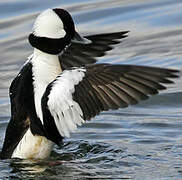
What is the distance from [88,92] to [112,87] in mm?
225

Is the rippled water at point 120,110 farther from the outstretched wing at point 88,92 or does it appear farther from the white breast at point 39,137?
the outstretched wing at point 88,92

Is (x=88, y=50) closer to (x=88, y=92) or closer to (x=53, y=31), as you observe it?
(x=53, y=31)

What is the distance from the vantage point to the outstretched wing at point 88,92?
728 cm

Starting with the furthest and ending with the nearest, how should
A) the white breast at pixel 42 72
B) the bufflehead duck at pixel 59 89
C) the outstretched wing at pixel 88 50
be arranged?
the outstretched wing at pixel 88 50
the white breast at pixel 42 72
the bufflehead duck at pixel 59 89

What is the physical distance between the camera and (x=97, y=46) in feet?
29.0

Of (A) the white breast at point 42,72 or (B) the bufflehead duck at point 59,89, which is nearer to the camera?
(B) the bufflehead duck at point 59,89

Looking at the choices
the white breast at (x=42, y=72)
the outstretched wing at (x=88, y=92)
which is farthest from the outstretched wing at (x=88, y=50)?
the outstretched wing at (x=88, y=92)

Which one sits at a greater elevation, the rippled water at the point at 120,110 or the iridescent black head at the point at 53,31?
the iridescent black head at the point at 53,31

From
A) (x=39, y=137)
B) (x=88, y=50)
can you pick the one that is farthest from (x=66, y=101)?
(x=88, y=50)

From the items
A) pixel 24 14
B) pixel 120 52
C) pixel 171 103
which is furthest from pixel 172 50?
pixel 24 14

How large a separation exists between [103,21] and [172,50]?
1762 millimetres

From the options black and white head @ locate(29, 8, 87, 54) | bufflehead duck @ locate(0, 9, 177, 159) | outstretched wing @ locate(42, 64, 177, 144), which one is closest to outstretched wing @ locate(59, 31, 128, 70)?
bufflehead duck @ locate(0, 9, 177, 159)

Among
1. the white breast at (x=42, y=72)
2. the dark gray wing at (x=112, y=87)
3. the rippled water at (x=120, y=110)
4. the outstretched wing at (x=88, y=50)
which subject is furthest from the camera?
the outstretched wing at (x=88, y=50)

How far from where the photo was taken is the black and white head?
7855 millimetres
